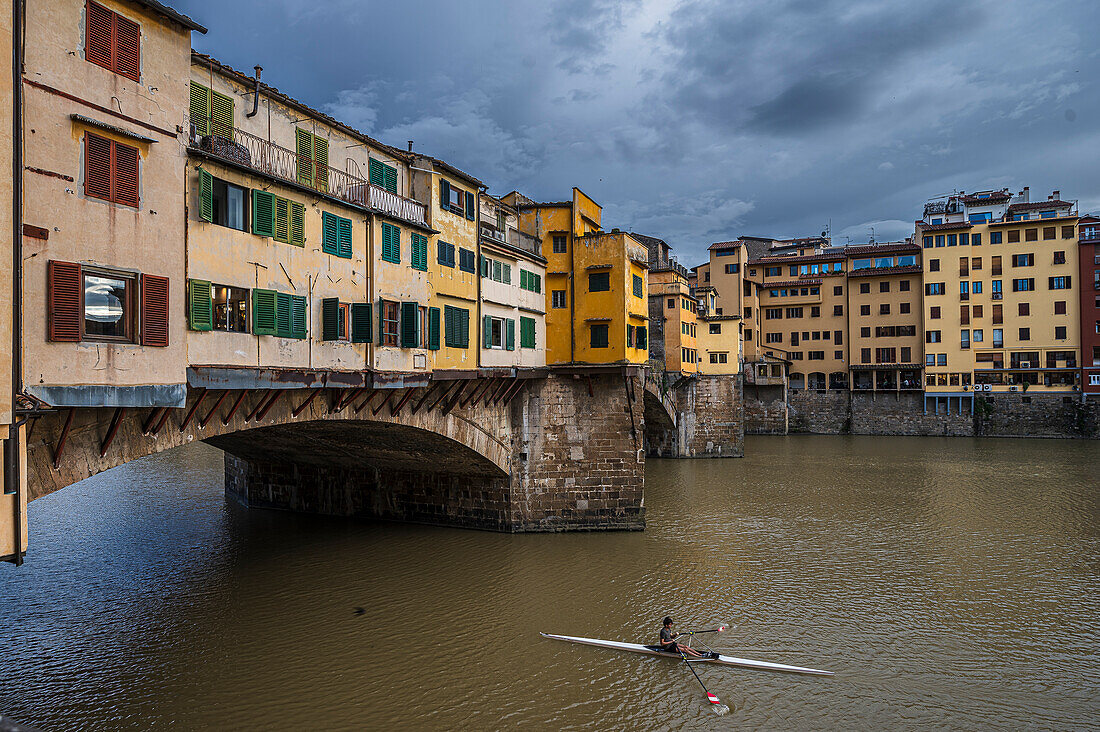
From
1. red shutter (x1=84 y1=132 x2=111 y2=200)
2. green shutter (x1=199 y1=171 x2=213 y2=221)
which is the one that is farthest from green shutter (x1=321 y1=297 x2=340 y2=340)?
red shutter (x1=84 y1=132 x2=111 y2=200)

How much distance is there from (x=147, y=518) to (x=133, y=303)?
20741 millimetres

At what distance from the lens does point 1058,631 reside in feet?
55.7

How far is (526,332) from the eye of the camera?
26.2 metres

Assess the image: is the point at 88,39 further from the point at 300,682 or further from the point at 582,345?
the point at 582,345

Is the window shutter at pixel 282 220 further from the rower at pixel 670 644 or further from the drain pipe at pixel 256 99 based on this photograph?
the rower at pixel 670 644

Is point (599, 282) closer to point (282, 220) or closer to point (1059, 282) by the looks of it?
point (282, 220)

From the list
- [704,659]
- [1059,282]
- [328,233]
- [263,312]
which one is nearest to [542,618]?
[704,659]

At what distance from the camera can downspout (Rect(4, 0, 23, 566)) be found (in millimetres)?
9219

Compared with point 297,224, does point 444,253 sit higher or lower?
higher

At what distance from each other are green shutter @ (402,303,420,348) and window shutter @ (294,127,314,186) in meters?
4.14

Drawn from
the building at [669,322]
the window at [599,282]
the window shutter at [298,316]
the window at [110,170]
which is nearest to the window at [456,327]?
the window shutter at [298,316]

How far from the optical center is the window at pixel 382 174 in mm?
18672

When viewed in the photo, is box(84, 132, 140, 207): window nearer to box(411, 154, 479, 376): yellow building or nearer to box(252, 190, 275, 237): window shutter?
box(252, 190, 275, 237): window shutter

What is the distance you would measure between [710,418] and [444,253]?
32899mm
